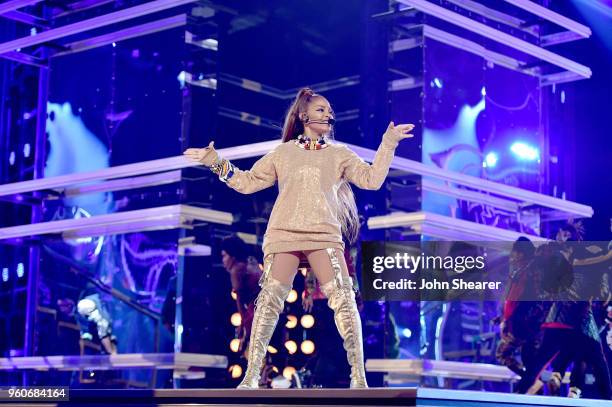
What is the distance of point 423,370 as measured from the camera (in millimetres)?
6418

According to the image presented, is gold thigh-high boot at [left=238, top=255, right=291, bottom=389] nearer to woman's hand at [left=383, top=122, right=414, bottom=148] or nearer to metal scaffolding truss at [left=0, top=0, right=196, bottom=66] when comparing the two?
woman's hand at [left=383, top=122, right=414, bottom=148]

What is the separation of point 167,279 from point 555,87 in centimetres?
336

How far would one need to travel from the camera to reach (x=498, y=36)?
23.8 ft

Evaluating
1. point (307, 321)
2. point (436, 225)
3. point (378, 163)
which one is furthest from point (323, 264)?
point (307, 321)

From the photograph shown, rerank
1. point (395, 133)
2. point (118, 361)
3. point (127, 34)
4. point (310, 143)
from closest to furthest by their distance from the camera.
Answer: point (395, 133) < point (310, 143) < point (118, 361) < point (127, 34)

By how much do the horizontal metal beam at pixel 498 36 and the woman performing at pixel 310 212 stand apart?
1.92 meters

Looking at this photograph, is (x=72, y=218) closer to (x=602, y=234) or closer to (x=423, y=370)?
(x=423, y=370)

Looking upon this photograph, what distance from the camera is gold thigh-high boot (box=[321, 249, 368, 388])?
4.70 metres

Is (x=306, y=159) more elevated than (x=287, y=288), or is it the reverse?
(x=306, y=159)

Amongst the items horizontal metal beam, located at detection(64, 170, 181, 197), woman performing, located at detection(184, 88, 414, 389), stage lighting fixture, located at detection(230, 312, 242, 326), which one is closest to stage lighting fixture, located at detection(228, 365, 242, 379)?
stage lighting fixture, located at detection(230, 312, 242, 326)

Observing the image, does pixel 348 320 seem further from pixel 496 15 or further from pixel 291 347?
pixel 496 15

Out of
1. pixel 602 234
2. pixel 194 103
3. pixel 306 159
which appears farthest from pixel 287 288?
pixel 602 234

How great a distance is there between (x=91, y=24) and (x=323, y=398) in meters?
4.29

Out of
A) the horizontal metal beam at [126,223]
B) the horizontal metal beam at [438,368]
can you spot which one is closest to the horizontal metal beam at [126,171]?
the horizontal metal beam at [126,223]
